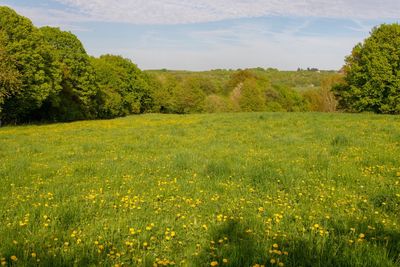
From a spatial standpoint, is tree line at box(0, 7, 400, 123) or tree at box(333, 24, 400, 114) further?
tree at box(333, 24, 400, 114)

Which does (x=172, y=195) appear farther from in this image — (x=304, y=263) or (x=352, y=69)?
(x=352, y=69)

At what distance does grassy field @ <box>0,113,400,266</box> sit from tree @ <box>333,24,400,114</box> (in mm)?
34045

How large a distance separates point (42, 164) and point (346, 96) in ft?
139

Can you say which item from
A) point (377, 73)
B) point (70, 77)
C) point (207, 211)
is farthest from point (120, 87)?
point (207, 211)

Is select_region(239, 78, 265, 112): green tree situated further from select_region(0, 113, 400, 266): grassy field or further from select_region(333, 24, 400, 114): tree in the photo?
select_region(0, 113, 400, 266): grassy field

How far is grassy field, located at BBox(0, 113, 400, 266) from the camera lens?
14.7 ft

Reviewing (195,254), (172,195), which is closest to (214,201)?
(172,195)

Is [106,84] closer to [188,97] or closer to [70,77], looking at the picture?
[70,77]

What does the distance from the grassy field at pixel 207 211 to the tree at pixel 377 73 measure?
3404 cm

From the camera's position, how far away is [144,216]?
235 inches

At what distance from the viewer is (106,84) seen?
65000mm

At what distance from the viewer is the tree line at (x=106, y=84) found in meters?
36.6

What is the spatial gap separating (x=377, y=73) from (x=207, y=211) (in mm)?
42226

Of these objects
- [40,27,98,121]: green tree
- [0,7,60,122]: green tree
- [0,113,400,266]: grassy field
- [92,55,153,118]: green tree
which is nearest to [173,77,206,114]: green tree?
[92,55,153,118]: green tree
